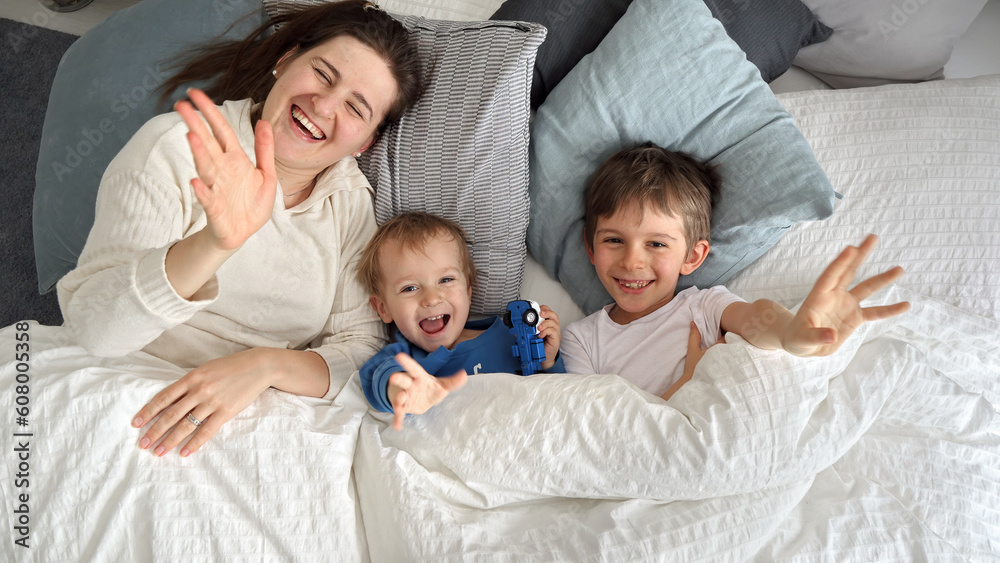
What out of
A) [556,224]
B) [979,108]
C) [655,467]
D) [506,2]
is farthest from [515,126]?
[979,108]

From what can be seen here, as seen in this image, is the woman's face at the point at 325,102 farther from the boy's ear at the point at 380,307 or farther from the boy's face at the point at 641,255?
the boy's face at the point at 641,255

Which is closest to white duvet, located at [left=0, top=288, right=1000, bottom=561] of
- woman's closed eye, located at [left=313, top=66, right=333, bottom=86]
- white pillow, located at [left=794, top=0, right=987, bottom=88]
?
woman's closed eye, located at [left=313, top=66, right=333, bottom=86]

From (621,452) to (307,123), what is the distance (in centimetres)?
80

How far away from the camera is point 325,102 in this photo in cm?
120

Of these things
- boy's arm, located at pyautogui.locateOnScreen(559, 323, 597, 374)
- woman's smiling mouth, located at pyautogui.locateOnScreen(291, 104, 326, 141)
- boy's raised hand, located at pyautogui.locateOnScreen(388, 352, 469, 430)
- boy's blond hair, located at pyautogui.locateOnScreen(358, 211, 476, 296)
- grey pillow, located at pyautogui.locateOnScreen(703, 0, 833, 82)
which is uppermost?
grey pillow, located at pyautogui.locateOnScreen(703, 0, 833, 82)

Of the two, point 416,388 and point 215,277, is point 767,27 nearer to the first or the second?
point 416,388

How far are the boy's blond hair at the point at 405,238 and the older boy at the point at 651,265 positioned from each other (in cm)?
28

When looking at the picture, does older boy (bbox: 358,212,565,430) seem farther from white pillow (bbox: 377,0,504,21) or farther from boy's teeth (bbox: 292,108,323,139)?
white pillow (bbox: 377,0,504,21)

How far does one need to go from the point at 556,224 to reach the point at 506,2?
530 millimetres

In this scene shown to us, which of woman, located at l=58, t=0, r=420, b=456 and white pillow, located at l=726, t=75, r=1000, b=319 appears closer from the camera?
woman, located at l=58, t=0, r=420, b=456

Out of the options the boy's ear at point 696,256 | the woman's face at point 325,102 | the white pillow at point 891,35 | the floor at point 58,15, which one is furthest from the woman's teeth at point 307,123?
the floor at point 58,15

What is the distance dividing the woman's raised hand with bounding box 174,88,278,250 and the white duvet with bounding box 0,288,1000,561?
363 millimetres

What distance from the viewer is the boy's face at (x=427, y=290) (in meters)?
1.32

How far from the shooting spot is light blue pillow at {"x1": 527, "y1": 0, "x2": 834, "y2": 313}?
134 centimetres
